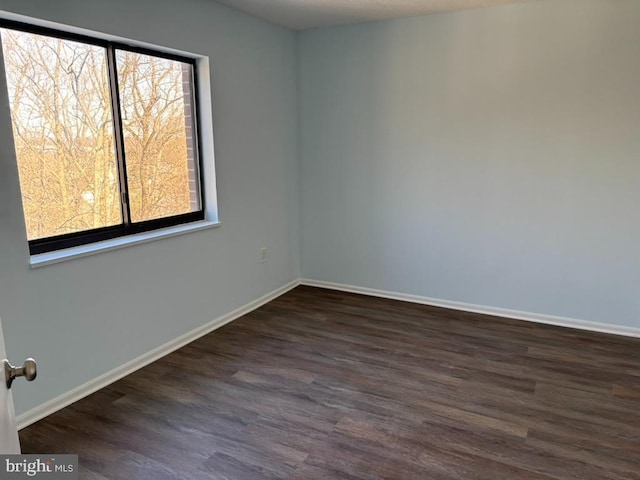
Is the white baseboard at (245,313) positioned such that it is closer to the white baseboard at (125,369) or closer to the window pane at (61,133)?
the white baseboard at (125,369)

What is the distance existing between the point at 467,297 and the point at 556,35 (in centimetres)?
211

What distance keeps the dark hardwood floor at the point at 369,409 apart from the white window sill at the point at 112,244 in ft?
2.66

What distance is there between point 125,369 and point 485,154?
3.04 m

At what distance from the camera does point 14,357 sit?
2.23 meters

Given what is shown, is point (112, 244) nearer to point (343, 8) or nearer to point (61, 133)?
point (61, 133)


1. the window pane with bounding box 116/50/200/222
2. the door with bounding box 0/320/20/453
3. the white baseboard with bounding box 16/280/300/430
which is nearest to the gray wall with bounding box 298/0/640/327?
the white baseboard with bounding box 16/280/300/430

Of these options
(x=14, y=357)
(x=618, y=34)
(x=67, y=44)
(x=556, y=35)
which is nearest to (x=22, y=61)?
(x=67, y=44)

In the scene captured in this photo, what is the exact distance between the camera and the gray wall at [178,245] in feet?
7.39

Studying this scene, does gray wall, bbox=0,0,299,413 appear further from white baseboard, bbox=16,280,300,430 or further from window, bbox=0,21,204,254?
window, bbox=0,21,204,254

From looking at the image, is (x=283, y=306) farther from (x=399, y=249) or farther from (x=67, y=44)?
(x=67, y=44)

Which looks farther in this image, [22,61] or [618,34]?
[618,34]

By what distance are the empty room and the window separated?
0.01 metres

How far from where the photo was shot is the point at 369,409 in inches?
95.9

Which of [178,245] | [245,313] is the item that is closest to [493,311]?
[245,313]
